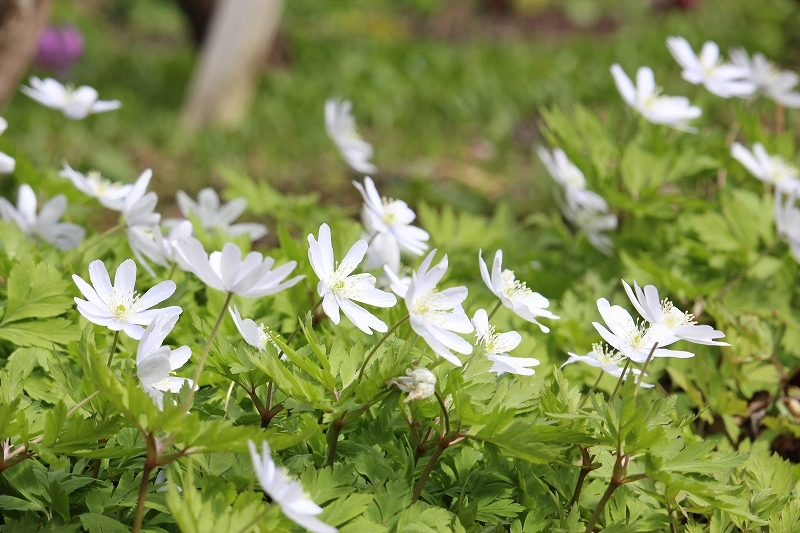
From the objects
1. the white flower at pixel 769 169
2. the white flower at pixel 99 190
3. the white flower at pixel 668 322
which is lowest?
the white flower at pixel 769 169

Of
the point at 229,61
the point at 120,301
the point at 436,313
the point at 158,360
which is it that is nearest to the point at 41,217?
the point at 120,301

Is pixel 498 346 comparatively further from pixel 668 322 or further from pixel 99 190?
pixel 99 190

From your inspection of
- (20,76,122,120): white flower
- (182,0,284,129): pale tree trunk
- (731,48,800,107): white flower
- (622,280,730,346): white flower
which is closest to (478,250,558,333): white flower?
(622,280,730,346): white flower

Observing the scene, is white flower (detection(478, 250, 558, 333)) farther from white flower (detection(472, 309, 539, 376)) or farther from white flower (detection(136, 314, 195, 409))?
white flower (detection(136, 314, 195, 409))

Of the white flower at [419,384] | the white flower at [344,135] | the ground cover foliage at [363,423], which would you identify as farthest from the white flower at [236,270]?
the white flower at [344,135]

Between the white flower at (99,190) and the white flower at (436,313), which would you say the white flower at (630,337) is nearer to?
the white flower at (436,313)
